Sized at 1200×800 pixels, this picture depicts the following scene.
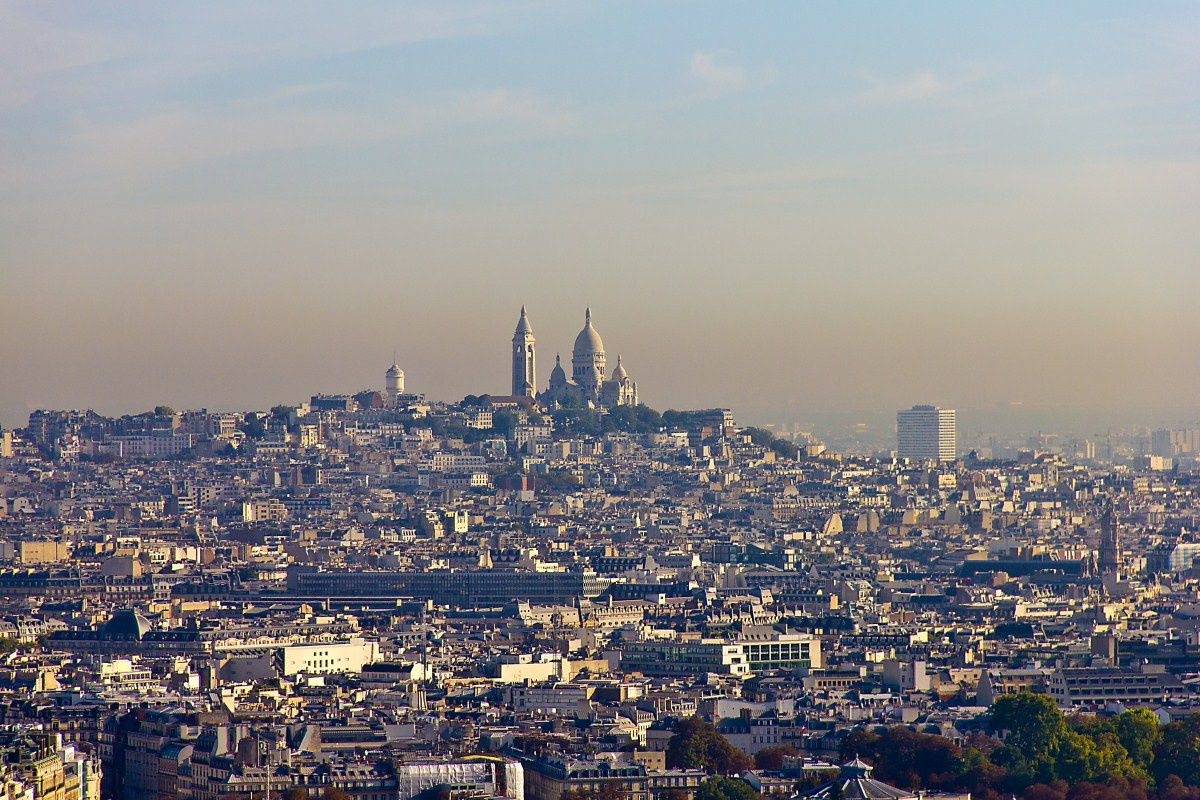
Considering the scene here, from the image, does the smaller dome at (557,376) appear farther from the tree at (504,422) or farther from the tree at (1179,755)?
the tree at (1179,755)

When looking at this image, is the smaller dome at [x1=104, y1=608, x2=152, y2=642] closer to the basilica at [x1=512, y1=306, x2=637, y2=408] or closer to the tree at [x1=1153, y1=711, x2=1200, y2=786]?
the tree at [x1=1153, y1=711, x2=1200, y2=786]

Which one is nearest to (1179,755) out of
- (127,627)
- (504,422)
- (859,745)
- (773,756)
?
(859,745)

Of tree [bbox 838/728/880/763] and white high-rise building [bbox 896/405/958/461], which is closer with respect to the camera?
tree [bbox 838/728/880/763]

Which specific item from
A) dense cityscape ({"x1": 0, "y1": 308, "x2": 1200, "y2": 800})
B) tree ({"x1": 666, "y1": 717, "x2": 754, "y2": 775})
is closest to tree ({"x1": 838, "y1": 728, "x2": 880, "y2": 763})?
dense cityscape ({"x1": 0, "y1": 308, "x2": 1200, "y2": 800})

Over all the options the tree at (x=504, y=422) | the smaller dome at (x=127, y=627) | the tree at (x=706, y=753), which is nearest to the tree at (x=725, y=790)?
the tree at (x=706, y=753)

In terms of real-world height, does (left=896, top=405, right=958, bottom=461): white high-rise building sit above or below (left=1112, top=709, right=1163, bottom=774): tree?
above

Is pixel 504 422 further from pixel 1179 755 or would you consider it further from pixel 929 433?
pixel 1179 755

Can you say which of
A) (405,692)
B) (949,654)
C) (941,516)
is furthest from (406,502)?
(405,692)
